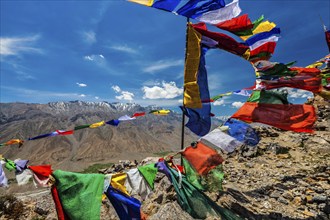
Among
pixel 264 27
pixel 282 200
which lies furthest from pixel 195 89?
pixel 282 200

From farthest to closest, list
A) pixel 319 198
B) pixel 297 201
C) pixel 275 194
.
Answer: pixel 275 194 → pixel 297 201 → pixel 319 198

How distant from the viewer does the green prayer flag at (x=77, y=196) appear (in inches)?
196

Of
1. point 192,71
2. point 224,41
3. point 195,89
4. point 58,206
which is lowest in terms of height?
point 58,206

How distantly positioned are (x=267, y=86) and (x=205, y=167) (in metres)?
3.85

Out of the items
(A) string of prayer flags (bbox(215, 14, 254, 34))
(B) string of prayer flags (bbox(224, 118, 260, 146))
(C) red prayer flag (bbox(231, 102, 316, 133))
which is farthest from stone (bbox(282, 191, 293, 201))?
(A) string of prayer flags (bbox(215, 14, 254, 34))

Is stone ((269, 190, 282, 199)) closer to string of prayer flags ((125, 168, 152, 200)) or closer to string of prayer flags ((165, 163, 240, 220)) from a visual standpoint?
string of prayer flags ((165, 163, 240, 220))

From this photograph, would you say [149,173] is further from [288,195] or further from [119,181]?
[288,195]

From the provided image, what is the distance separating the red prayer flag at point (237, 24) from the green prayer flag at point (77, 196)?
677cm

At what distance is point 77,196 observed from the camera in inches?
199

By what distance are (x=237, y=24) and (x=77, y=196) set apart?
7616 mm

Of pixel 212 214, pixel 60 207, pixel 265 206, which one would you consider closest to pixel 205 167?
pixel 212 214

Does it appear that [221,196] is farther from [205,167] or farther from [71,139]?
[71,139]

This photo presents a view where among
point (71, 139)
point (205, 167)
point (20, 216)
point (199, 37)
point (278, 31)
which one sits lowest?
point (71, 139)

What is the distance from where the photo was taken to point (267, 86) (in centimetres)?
787
